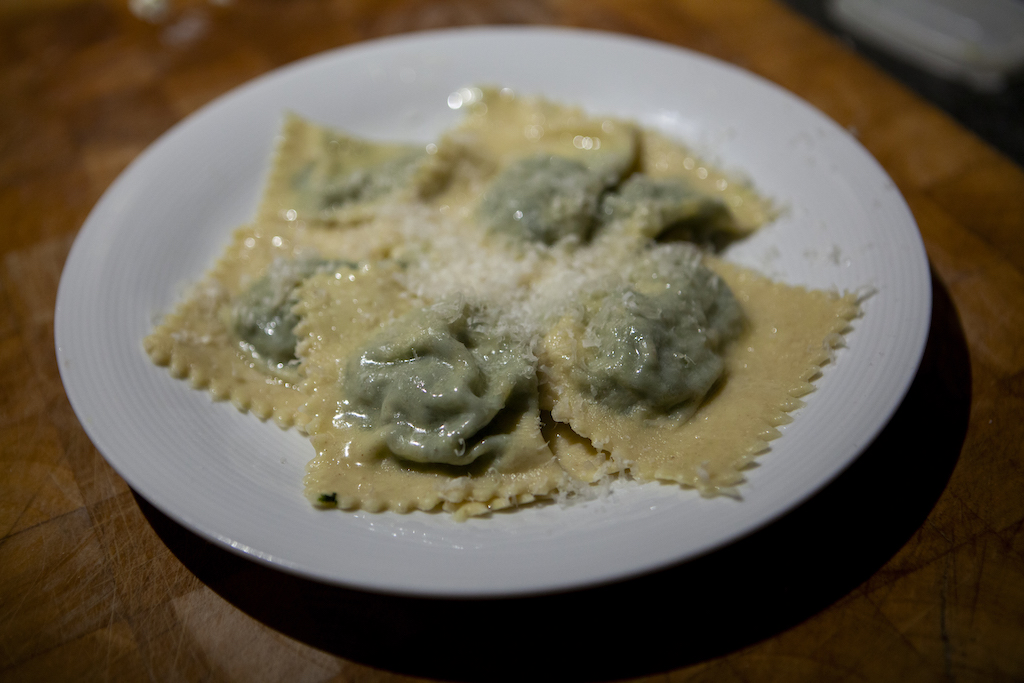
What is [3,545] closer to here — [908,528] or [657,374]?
[657,374]

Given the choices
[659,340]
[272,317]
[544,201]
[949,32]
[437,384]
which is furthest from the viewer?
[949,32]

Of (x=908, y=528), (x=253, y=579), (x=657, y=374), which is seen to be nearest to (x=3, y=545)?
(x=253, y=579)

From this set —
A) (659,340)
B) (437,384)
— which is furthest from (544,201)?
(437,384)

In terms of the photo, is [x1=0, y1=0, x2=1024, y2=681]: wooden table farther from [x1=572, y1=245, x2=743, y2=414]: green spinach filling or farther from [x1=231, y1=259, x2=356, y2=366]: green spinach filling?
[x1=231, y1=259, x2=356, y2=366]: green spinach filling

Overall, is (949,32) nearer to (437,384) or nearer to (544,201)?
(544,201)

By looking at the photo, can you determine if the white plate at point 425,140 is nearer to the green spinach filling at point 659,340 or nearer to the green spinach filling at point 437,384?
the green spinach filling at point 437,384

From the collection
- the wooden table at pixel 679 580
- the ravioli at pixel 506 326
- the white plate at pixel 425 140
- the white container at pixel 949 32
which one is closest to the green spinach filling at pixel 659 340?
the ravioli at pixel 506 326
